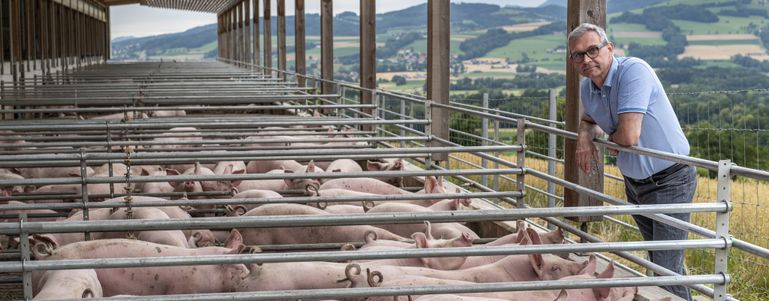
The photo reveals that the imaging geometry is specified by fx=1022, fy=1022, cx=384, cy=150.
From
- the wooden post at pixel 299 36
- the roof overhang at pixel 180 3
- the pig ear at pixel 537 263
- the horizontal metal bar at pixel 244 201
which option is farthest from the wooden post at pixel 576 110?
the roof overhang at pixel 180 3

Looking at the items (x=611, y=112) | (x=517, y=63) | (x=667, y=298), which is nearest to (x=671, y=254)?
(x=667, y=298)

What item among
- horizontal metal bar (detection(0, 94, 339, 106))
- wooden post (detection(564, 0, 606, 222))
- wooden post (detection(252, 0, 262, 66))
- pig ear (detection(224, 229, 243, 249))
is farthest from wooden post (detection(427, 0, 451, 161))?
wooden post (detection(252, 0, 262, 66))

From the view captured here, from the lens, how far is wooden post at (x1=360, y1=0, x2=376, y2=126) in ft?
43.0

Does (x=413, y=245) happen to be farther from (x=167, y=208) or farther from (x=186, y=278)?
(x=167, y=208)

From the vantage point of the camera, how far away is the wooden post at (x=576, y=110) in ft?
19.5

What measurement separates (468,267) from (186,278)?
1.34 m

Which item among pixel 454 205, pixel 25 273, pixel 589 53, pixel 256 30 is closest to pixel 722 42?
pixel 256 30

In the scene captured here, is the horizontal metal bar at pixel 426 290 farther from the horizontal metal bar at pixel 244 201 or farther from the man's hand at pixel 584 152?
the horizontal metal bar at pixel 244 201

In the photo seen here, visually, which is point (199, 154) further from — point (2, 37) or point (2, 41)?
point (2, 37)

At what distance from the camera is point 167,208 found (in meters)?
6.10

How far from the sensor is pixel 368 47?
44.3ft

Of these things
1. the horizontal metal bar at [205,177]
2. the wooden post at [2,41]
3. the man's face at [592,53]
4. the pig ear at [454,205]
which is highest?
the wooden post at [2,41]

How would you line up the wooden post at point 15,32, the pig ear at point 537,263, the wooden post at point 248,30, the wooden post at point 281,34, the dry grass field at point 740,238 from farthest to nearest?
the wooden post at point 248,30 < the wooden post at point 281,34 < the wooden post at point 15,32 < the dry grass field at point 740,238 < the pig ear at point 537,263

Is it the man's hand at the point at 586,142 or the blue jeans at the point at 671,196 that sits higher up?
the man's hand at the point at 586,142
